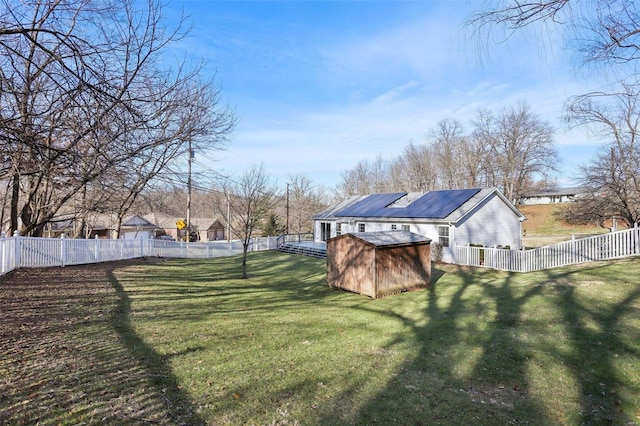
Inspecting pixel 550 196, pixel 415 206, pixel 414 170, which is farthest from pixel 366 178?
pixel 550 196

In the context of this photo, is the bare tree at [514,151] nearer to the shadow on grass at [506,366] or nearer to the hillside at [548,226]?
the hillside at [548,226]

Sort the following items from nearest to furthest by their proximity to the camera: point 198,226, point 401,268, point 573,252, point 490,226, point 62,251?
point 401,268 → point 62,251 → point 573,252 → point 490,226 → point 198,226

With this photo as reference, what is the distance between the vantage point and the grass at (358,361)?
3.72m

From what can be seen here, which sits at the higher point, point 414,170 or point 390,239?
point 414,170

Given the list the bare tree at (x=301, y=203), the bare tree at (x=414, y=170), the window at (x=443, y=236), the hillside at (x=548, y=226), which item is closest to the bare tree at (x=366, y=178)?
the bare tree at (x=414, y=170)

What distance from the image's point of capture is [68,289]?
882 centimetres

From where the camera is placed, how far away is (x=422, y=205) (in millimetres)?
20641

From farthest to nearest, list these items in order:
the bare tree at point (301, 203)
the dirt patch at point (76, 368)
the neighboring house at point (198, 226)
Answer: the neighboring house at point (198, 226), the bare tree at point (301, 203), the dirt patch at point (76, 368)

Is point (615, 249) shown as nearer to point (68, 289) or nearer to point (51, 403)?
point (51, 403)

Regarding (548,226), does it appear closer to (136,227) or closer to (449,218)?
(449,218)

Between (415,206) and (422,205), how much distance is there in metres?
0.49

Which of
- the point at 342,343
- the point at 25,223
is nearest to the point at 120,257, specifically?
the point at 25,223

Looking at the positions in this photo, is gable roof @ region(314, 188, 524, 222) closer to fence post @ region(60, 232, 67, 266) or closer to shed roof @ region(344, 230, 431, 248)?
shed roof @ region(344, 230, 431, 248)

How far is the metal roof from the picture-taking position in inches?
741
